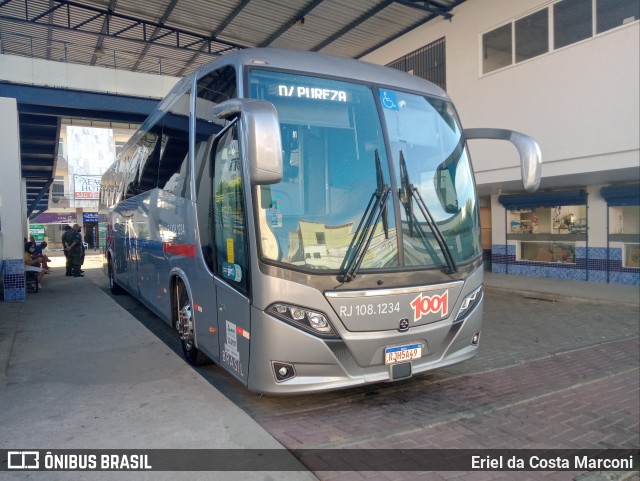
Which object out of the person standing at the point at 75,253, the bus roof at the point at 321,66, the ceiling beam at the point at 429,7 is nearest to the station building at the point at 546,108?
the ceiling beam at the point at 429,7

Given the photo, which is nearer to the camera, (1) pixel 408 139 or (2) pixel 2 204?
(1) pixel 408 139

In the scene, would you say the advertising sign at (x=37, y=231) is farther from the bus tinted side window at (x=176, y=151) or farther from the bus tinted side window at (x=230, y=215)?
the bus tinted side window at (x=230, y=215)

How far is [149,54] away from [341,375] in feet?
54.3

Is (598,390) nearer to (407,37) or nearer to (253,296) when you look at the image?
(253,296)

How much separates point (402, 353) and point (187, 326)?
9.44 ft

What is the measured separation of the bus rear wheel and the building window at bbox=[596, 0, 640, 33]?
10227mm

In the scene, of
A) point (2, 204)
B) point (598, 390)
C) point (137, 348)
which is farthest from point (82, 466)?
point (2, 204)

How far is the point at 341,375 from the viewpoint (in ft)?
13.3

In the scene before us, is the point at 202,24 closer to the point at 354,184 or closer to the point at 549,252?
the point at 354,184

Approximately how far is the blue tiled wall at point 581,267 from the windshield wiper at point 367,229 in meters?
11.0

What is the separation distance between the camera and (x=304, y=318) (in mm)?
3936

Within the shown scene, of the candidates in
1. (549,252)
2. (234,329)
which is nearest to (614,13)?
(549,252)

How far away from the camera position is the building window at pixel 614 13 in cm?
961

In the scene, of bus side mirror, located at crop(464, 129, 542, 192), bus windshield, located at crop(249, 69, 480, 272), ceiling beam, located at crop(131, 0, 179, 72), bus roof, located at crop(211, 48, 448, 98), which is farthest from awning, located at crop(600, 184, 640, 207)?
ceiling beam, located at crop(131, 0, 179, 72)
